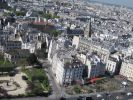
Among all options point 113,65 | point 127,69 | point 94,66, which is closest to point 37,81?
point 94,66

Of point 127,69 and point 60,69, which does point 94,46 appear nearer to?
point 127,69

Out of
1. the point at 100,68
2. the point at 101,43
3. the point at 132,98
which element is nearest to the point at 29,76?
the point at 100,68

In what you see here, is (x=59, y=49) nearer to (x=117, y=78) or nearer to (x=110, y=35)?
(x=117, y=78)

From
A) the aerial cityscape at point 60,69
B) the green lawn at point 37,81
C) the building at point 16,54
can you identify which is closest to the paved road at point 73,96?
the aerial cityscape at point 60,69

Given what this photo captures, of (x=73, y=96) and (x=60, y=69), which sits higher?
(x=60, y=69)

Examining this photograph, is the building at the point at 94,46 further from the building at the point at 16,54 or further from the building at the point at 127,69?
the building at the point at 16,54

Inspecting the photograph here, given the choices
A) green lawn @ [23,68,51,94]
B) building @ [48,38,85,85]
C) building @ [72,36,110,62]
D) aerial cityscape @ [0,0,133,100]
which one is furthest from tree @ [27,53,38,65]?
building @ [72,36,110,62]

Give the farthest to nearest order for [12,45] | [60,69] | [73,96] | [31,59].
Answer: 1. [12,45]
2. [31,59]
3. [60,69]
4. [73,96]

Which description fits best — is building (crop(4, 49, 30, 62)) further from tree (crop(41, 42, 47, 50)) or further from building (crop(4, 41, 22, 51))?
tree (crop(41, 42, 47, 50))
